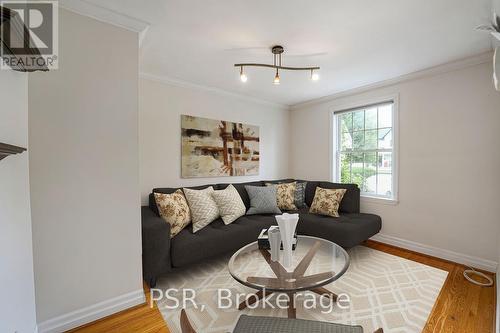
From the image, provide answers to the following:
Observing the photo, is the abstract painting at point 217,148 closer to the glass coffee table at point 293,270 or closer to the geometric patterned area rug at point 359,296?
the geometric patterned area rug at point 359,296

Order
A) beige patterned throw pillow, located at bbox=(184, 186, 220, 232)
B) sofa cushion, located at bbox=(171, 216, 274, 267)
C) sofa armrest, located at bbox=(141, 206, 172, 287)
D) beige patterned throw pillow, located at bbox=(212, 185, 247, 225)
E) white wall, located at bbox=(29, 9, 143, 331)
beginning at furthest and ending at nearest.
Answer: beige patterned throw pillow, located at bbox=(212, 185, 247, 225), beige patterned throw pillow, located at bbox=(184, 186, 220, 232), sofa cushion, located at bbox=(171, 216, 274, 267), sofa armrest, located at bbox=(141, 206, 172, 287), white wall, located at bbox=(29, 9, 143, 331)

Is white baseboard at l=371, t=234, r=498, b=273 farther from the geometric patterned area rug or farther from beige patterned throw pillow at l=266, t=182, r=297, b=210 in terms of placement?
beige patterned throw pillow at l=266, t=182, r=297, b=210

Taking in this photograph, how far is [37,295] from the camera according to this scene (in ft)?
4.82

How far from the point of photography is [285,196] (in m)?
3.47

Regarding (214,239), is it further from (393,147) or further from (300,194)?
(393,147)

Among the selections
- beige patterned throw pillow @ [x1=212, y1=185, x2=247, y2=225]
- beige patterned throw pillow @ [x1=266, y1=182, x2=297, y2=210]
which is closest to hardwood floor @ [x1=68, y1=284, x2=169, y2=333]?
beige patterned throw pillow @ [x1=212, y1=185, x2=247, y2=225]

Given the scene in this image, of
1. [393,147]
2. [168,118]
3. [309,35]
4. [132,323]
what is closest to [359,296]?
[132,323]

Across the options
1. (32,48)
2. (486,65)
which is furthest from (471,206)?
(32,48)

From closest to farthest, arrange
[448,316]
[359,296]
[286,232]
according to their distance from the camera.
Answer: [286,232] → [448,316] → [359,296]

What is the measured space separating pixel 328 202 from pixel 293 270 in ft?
5.70

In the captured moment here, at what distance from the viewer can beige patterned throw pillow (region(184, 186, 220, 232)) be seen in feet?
8.16

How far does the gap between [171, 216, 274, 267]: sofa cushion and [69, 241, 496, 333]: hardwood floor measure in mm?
453

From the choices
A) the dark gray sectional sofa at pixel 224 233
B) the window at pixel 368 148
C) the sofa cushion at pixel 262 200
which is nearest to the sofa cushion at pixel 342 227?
the dark gray sectional sofa at pixel 224 233

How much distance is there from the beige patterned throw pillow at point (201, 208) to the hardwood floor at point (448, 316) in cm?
77
